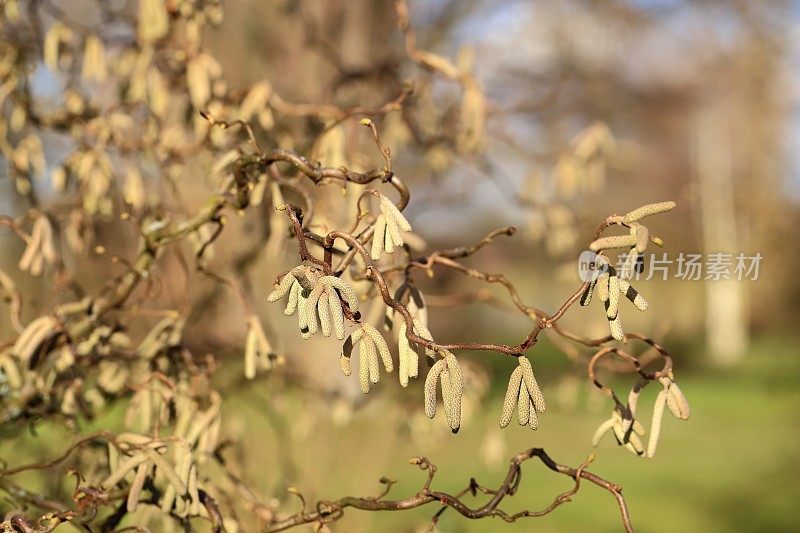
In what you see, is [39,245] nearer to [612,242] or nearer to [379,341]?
[379,341]

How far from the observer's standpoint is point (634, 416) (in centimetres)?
121

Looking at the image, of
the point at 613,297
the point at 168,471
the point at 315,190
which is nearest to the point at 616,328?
the point at 613,297

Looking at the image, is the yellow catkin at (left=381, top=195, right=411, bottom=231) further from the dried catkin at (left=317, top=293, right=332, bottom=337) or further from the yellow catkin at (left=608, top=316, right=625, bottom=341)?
the yellow catkin at (left=608, top=316, right=625, bottom=341)

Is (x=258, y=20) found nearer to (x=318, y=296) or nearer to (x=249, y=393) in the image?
(x=249, y=393)

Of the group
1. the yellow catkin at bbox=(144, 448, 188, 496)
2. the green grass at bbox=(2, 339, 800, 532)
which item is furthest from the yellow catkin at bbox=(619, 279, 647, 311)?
the green grass at bbox=(2, 339, 800, 532)

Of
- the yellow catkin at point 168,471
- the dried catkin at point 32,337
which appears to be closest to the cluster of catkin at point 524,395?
the yellow catkin at point 168,471

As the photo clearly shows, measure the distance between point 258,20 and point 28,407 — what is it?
2374 mm

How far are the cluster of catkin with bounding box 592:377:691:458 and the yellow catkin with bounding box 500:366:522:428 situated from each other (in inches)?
7.5

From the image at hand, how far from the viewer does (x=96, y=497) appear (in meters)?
1.31

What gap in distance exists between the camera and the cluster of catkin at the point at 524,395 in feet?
3.38

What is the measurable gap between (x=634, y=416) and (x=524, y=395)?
249 mm

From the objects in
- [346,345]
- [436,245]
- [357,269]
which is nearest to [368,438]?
[357,269]

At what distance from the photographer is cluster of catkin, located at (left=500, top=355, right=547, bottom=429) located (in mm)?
1031

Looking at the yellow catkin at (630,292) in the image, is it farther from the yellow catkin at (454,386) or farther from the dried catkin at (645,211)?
the yellow catkin at (454,386)
